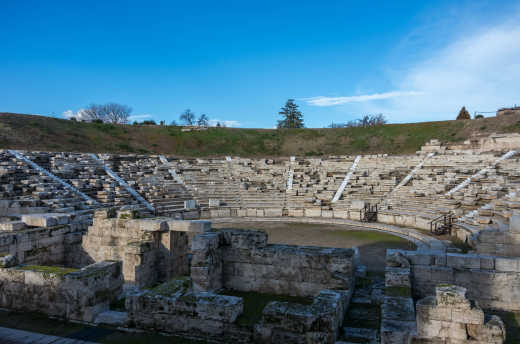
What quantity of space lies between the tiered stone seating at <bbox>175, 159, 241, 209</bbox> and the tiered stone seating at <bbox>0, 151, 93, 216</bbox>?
7.83 metres

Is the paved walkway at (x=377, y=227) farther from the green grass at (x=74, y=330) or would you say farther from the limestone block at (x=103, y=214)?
the green grass at (x=74, y=330)

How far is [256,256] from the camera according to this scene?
8430 millimetres

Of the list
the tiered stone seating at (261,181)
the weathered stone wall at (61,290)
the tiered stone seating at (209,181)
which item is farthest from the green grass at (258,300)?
the tiered stone seating at (209,181)

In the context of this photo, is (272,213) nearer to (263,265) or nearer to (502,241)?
(502,241)

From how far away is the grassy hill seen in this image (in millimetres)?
33938

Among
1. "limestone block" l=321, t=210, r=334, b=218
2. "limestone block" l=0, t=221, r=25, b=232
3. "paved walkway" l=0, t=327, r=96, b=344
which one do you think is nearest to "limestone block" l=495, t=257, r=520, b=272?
"paved walkway" l=0, t=327, r=96, b=344

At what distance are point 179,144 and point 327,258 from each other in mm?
36268

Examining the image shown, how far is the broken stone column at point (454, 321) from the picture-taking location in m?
4.45

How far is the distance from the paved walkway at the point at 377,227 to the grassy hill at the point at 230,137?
62.7ft

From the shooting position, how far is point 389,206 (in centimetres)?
2100

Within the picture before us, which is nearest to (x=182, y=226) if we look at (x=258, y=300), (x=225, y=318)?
(x=258, y=300)

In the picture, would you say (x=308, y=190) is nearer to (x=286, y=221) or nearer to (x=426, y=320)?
(x=286, y=221)

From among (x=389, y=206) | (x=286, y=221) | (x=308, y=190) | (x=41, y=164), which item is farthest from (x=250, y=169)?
(x=41, y=164)

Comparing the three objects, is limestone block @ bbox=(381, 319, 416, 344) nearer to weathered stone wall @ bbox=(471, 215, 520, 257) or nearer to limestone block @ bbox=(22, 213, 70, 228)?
weathered stone wall @ bbox=(471, 215, 520, 257)
